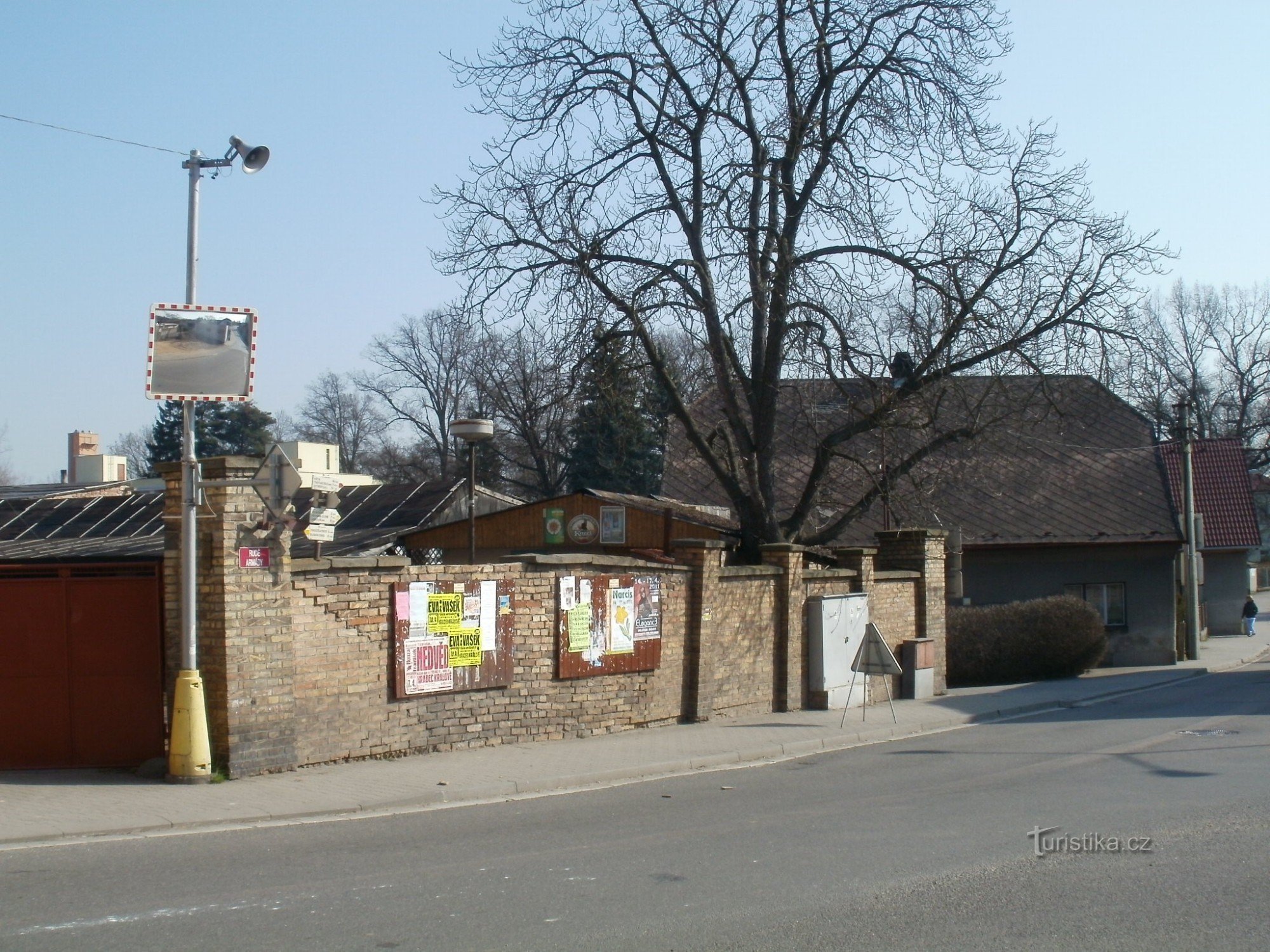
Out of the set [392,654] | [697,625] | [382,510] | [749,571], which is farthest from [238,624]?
[382,510]

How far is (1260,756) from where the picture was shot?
1298cm

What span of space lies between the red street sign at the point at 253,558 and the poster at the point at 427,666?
1948 mm

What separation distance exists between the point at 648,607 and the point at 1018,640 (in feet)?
44.4

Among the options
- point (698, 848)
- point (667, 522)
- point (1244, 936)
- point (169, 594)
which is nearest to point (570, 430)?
→ point (667, 522)

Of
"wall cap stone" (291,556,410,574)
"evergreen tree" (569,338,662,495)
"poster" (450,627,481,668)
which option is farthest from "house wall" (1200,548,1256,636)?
"wall cap stone" (291,556,410,574)

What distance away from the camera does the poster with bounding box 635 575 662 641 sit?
1523cm

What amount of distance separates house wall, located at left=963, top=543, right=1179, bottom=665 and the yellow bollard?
25.3 metres

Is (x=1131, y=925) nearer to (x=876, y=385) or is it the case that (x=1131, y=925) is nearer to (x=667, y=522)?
(x=876, y=385)

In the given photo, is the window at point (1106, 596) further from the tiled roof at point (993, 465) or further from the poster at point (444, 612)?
the poster at point (444, 612)

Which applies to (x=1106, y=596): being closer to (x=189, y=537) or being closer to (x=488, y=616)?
(x=488, y=616)

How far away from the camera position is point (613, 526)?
22.8 metres

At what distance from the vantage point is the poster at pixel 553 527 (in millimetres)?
23422

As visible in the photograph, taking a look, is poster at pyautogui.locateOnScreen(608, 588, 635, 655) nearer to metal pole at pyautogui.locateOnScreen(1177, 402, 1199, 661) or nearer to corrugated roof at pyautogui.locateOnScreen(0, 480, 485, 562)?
corrugated roof at pyautogui.locateOnScreen(0, 480, 485, 562)

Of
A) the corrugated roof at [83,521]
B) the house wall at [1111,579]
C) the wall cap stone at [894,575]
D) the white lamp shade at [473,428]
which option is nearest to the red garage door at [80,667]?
the corrugated roof at [83,521]
